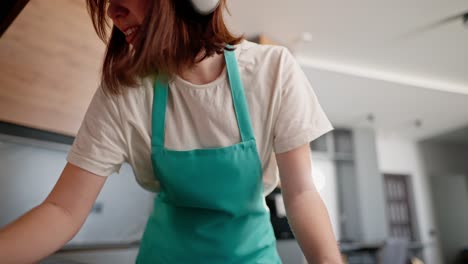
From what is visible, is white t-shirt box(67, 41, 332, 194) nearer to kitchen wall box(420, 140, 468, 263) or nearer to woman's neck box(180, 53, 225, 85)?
woman's neck box(180, 53, 225, 85)

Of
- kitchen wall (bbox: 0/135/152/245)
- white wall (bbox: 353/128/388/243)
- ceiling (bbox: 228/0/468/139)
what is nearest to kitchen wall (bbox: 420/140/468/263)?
ceiling (bbox: 228/0/468/139)

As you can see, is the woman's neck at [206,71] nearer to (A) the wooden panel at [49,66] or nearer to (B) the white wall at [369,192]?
(A) the wooden panel at [49,66]

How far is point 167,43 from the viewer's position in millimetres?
477

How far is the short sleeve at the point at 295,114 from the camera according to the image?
0.47 meters

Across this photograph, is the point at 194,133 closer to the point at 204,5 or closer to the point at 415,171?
the point at 204,5

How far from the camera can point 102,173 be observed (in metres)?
0.48

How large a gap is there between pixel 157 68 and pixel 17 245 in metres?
0.29

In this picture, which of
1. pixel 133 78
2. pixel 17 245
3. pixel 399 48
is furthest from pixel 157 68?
pixel 399 48

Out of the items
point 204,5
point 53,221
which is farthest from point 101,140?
point 204,5

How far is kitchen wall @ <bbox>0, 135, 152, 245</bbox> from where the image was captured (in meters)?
0.89

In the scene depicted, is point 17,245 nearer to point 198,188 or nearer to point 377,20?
point 198,188

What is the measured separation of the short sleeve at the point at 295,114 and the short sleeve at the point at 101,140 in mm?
234

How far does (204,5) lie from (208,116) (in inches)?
6.4

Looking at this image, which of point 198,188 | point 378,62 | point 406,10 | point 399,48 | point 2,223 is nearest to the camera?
point 198,188
